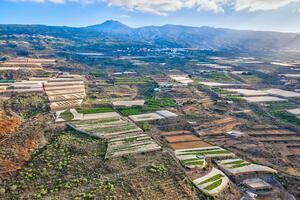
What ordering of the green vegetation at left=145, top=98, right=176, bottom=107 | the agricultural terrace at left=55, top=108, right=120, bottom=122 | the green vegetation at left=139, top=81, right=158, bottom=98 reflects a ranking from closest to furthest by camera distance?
the agricultural terrace at left=55, top=108, right=120, bottom=122
the green vegetation at left=145, top=98, right=176, bottom=107
the green vegetation at left=139, top=81, right=158, bottom=98

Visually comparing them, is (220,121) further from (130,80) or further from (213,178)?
(130,80)

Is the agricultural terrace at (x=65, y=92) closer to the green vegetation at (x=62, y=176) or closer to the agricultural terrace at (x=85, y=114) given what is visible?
the agricultural terrace at (x=85, y=114)

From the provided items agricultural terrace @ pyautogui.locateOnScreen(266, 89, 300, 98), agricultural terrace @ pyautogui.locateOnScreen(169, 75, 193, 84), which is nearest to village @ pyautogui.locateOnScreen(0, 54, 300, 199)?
agricultural terrace @ pyautogui.locateOnScreen(266, 89, 300, 98)

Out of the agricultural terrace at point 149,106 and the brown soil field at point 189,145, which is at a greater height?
the agricultural terrace at point 149,106

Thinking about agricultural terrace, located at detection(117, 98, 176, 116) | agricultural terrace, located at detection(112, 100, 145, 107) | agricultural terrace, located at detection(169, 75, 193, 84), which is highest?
agricultural terrace, located at detection(112, 100, 145, 107)

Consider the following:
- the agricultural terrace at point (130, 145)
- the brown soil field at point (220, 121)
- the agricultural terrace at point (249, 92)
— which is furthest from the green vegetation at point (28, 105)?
the agricultural terrace at point (249, 92)

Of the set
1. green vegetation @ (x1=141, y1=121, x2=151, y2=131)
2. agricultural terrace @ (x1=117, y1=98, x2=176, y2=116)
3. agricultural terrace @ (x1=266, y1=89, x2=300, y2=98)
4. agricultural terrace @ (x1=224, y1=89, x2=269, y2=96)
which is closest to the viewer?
green vegetation @ (x1=141, y1=121, x2=151, y2=131)

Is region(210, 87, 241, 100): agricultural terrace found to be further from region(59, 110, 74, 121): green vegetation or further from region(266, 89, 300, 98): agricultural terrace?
region(59, 110, 74, 121): green vegetation
